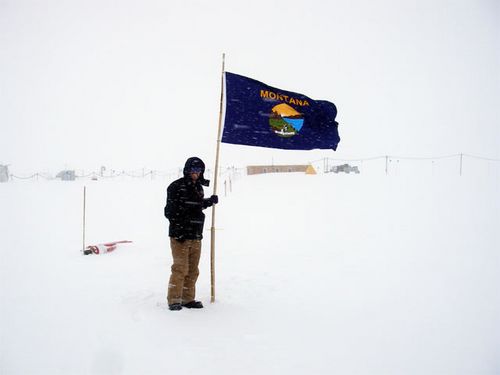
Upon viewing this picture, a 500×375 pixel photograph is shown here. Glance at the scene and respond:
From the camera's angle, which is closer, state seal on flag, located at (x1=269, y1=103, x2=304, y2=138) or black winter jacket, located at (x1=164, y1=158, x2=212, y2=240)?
black winter jacket, located at (x1=164, y1=158, x2=212, y2=240)

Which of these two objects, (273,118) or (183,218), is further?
(273,118)

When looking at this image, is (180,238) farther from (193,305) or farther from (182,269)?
(193,305)

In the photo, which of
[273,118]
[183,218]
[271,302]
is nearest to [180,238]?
[183,218]

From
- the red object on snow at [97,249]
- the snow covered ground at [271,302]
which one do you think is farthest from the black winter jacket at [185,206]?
the red object on snow at [97,249]

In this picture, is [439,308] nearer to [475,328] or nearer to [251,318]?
[475,328]

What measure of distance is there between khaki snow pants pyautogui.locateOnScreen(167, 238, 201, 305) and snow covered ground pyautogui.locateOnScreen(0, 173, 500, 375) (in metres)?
0.27

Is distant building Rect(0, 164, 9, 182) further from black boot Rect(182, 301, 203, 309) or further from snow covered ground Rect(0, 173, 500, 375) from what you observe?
black boot Rect(182, 301, 203, 309)

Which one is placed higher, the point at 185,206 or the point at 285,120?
the point at 285,120

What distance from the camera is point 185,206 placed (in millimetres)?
4645

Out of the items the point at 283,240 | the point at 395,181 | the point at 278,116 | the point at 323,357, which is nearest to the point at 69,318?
the point at 323,357

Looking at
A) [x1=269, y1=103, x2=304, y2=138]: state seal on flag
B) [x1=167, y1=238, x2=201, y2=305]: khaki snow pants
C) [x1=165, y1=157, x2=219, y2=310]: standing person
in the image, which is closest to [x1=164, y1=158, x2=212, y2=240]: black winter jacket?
[x1=165, y1=157, x2=219, y2=310]: standing person

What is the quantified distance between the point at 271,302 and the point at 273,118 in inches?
122

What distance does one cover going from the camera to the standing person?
15.2ft

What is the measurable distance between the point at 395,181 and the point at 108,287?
70.1 ft
